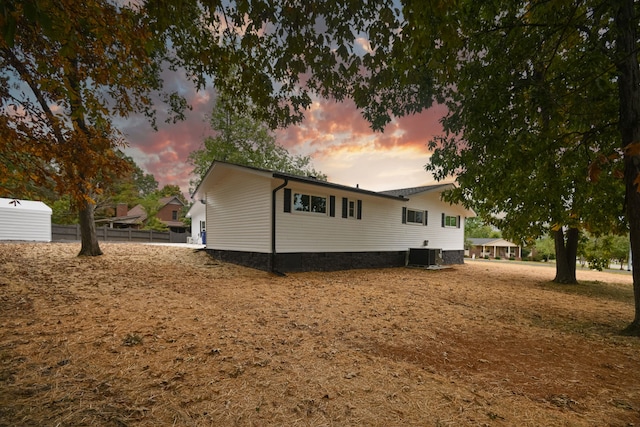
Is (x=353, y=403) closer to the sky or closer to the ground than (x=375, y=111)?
closer to the ground

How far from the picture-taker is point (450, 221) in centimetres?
1958

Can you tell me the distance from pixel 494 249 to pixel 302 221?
51296 millimetres

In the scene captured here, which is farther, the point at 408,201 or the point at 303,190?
the point at 408,201

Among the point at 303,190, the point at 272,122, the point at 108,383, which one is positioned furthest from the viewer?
the point at 303,190

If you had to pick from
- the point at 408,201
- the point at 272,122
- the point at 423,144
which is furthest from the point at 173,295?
the point at 408,201

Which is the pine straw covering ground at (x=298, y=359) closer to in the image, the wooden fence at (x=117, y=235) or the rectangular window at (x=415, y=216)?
the rectangular window at (x=415, y=216)

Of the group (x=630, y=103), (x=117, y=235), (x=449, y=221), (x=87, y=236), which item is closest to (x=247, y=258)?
(x=87, y=236)

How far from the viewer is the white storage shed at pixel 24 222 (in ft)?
54.4

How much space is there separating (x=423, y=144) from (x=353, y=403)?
1149cm

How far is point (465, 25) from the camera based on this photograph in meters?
5.25

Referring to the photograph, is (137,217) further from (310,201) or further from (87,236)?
(310,201)

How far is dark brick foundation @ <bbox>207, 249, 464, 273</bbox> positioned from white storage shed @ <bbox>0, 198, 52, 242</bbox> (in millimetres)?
11893

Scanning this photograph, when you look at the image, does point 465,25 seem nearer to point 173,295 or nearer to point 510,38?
point 510,38

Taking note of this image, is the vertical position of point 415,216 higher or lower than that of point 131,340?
higher
